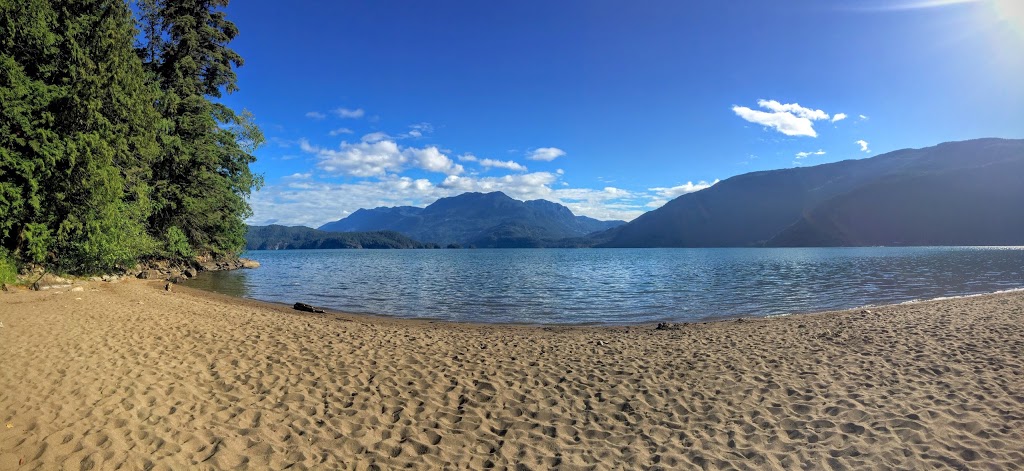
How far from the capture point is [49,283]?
1948cm

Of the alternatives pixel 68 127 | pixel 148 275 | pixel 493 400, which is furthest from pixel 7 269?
pixel 493 400

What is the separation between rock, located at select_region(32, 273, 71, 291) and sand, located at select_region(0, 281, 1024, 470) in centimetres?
776

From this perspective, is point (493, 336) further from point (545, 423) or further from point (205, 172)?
point (205, 172)

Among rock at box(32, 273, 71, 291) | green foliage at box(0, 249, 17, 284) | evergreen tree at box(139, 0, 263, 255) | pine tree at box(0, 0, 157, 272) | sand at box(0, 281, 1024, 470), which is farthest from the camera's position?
evergreen tree at box(139, 0, 263, 255)

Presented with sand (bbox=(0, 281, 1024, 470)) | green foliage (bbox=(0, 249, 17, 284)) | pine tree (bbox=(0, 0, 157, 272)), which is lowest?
sand (bbox=(0, 281, 1024, 470))

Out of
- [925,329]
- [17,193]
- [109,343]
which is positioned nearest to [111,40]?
[17,193]

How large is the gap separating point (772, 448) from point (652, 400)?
2.27 meters

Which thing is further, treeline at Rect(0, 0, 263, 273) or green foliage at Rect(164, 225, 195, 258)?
green foliage at Rect(164, 225, 195, 258)

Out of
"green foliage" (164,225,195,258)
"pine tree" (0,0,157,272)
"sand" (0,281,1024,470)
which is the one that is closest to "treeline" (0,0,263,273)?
"pine tree" (0,0,157,272)

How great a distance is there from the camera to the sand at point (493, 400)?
6.07 meters

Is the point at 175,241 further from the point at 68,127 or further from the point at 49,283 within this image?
the point at 68,127

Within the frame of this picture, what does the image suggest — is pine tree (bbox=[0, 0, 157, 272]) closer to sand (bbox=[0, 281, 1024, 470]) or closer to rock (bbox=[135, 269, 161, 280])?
rock (bbox=[135, 269, 161, 280])

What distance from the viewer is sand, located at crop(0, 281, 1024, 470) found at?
239 inches

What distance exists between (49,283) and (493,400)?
23147mm
